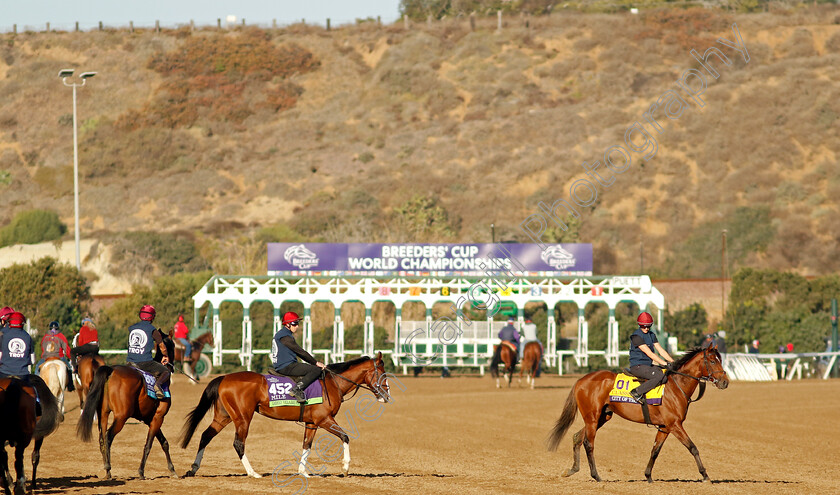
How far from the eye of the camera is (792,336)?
40.3m

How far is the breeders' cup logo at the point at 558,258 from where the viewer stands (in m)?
37.7

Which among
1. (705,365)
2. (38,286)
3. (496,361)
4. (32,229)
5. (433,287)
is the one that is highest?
(32,229)

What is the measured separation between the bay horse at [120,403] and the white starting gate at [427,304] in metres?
22.1

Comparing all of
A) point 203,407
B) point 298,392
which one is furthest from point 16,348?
point 298,392

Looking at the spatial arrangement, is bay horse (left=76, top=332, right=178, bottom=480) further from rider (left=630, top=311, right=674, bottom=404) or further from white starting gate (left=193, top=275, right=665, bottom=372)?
white starting gate (left=193, top=275, right=665, bottom=372)

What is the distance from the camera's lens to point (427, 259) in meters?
38.2

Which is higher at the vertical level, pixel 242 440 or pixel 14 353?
pixel 14 353

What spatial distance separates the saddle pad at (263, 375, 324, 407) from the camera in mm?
14219

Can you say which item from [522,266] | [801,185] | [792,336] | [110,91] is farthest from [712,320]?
[110,91]

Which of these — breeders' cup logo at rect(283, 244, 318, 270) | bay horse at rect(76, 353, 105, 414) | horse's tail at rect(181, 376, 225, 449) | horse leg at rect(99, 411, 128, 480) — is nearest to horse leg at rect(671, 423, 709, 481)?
horse's tail at rect(181, 376, 225, 449)

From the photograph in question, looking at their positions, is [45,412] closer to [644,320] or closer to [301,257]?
[644,320]

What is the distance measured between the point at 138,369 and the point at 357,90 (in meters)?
87.4

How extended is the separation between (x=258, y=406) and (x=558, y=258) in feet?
80.4

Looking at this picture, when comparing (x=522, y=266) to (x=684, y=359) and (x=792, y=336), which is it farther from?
(x=684, y=359)
